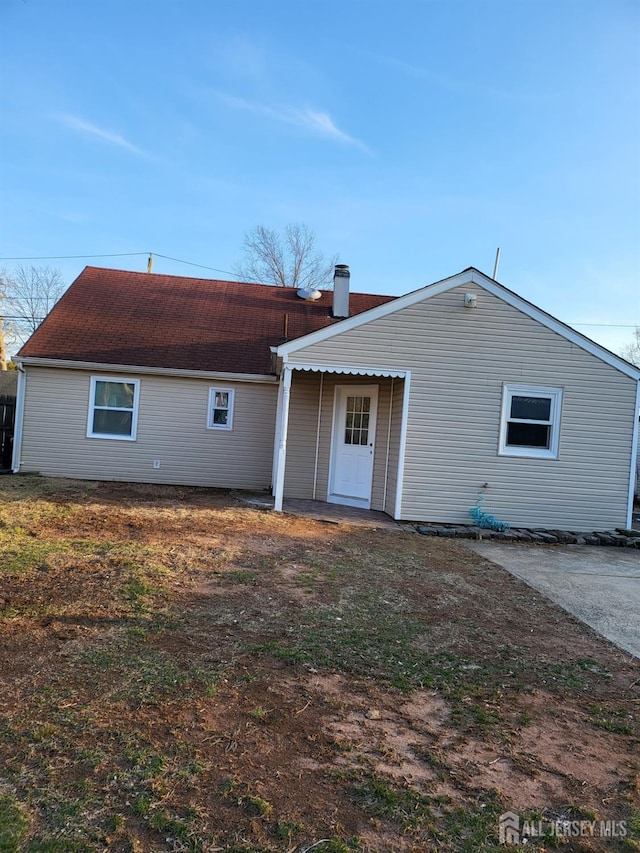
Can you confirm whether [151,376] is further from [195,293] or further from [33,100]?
[33,100]

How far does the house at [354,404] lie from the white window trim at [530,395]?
0.08 ft

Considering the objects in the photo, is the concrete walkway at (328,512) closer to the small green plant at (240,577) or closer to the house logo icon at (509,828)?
the small green plant at (240,577)

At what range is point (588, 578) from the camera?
23.1 feet

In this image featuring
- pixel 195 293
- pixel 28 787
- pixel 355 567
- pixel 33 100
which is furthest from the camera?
pixel 195 293

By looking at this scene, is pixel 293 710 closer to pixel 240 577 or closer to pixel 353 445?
pixel 240 577

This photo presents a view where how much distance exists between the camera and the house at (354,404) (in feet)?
32.3

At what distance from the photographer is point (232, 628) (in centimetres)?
435

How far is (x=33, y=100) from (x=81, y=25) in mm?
3024

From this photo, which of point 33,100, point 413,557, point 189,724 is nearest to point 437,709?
point 189,724

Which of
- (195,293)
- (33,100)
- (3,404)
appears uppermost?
(33,100)

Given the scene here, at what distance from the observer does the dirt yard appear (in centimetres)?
232

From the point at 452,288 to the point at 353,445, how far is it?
136 inches

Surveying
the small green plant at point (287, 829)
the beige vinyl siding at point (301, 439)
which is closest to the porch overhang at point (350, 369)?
the beige vinyl siding at point (301, 439)

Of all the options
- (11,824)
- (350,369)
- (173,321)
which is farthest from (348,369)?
(11,824)
